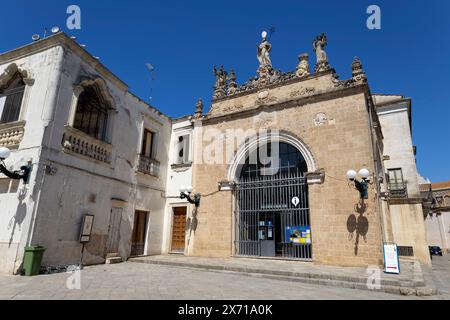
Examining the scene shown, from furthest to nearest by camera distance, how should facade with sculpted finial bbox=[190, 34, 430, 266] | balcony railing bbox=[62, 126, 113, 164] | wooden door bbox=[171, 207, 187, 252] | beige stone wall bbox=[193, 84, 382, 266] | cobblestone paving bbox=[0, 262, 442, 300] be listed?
1. wooden door bbox=[171, 207, 187, 252]
2. facade with sculpted finial bbox=[190, 34, 430, 266]
3. beige stone wall bbox=[193, 84, 382, 266]
4. balcony railing bbox=[62, 126, 113, 164]
5. cobblestone paving bbox=[0, 262, 442, 300]

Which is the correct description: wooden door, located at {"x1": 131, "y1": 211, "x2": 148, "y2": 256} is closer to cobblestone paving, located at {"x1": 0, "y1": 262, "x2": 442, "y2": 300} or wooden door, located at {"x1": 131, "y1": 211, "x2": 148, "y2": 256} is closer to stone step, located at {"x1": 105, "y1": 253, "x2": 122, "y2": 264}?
stone step, located at {"x1": 105, "y1": 253, "x2": 122, "y2": 264}

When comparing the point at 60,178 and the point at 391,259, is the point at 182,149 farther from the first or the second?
the point at 391,259

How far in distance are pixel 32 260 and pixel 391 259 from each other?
900 cm

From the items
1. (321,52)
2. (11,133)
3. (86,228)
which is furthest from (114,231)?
(321,52)

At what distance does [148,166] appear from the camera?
11531 mm

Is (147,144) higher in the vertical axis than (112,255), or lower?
higher

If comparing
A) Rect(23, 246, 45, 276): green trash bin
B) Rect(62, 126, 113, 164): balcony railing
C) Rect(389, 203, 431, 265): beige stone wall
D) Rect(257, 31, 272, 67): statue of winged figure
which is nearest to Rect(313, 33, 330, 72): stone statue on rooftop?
Rect(257, 31, 272, 67): statue of winged figure

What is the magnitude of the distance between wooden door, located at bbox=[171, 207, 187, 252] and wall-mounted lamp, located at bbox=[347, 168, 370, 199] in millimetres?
7207

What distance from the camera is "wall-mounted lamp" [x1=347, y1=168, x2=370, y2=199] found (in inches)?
316
